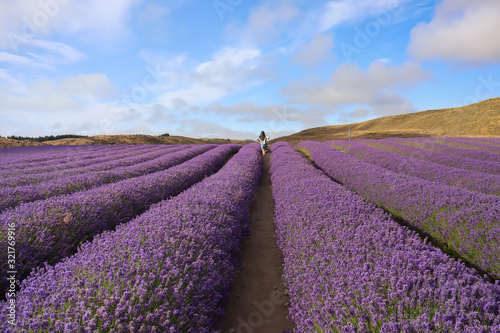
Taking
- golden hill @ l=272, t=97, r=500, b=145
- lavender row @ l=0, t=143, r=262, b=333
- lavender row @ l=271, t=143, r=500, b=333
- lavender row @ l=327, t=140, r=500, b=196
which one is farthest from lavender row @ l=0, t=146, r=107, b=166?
golden hill @ l=272, t=97, r=500, b=145

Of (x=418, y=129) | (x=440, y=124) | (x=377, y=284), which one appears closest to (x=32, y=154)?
(x=377, y=284)

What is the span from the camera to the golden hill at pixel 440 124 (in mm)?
38631

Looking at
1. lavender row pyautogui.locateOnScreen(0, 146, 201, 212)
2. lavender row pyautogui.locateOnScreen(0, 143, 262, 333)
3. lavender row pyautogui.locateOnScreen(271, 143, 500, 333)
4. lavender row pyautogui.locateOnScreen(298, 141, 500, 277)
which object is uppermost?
lavender row pyautogui.locateOnScreen(0, 146, 201, 212)

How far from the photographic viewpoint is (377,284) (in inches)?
76.4

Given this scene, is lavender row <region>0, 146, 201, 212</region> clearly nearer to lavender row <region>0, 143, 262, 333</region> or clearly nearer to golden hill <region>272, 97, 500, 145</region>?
lavender row <region>0, 143, 262, 333</region>

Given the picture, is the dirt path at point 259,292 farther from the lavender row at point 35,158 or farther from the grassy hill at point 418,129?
the grassy hill at point 418,129

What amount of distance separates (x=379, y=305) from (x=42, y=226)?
4.28 m

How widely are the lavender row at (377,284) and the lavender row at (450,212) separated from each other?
1.47 metres

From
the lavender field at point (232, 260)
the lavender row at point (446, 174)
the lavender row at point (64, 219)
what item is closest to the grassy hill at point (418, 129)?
the lavender row at point (446, 174)

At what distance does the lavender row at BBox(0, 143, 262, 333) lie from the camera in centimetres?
162

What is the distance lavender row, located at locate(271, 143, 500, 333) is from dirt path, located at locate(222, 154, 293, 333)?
43 cm

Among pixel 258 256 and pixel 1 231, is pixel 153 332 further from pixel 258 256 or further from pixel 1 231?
pixel 1 231

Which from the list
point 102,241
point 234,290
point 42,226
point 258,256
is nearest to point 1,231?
point 42,226

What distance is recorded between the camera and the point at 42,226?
352cm
